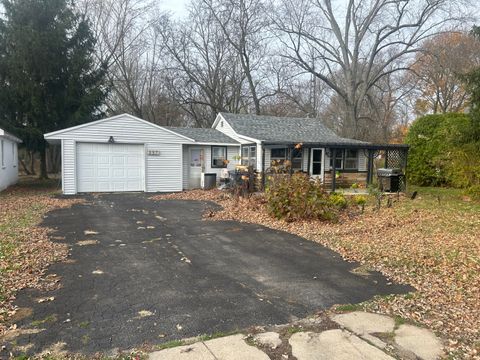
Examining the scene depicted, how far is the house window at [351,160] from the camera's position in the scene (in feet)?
61.5

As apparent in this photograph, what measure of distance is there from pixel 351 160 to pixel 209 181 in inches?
298

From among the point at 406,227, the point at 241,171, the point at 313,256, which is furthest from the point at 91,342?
the point at 241,171

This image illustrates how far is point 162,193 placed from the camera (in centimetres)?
1593

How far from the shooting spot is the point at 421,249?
6160 mm

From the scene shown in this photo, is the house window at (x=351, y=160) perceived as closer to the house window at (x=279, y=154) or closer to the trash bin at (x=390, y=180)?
the house window at (x=279, y=154)

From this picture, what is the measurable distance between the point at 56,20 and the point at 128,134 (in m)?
8.21

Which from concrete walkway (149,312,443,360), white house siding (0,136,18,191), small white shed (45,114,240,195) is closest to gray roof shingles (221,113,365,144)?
small white shed (45,114,240,195)

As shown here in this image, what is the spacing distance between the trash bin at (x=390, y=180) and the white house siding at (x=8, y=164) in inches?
628

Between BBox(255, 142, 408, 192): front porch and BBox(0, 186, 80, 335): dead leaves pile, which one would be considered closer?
Result: BBox(0, 186, 80, 335): dead leaves pile

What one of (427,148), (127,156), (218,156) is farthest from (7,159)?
(427,148)

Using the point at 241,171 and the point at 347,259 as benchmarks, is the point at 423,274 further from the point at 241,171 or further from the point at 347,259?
the point at 241,171

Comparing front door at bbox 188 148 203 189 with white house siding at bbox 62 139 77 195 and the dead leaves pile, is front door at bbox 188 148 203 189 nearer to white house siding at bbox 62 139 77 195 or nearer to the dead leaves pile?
white house siding at bbox 62 139 77 195

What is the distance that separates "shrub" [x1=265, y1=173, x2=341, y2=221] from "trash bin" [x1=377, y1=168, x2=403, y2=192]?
558 centimetres

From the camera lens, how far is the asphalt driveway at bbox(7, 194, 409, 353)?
11.3 ft
